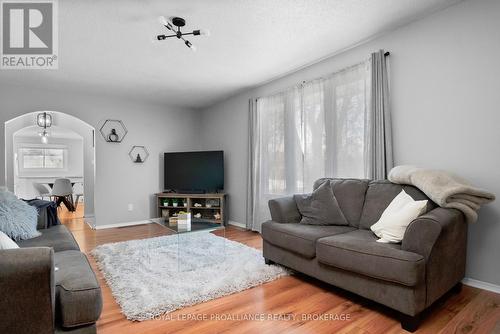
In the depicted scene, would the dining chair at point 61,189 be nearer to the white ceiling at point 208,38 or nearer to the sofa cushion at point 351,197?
the white ceiling at point 208,38

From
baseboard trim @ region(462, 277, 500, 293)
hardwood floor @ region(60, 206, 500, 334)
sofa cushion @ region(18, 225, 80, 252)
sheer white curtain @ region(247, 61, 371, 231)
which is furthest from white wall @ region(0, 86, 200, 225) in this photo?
baseboard trim @ region(462, 277, 500, 293)

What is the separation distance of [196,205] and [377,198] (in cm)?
338

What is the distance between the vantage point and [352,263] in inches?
74.7

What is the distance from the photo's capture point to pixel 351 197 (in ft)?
8.68

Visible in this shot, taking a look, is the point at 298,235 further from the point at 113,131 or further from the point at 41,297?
the point at 113,131

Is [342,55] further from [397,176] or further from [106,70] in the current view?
[106,70]

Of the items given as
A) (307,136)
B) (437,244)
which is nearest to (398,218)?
(437,244)

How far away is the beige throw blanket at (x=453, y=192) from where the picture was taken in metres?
1.90

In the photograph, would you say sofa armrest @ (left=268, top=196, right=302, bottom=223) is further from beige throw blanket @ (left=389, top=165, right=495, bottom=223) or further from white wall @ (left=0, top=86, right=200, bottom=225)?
white wall @ (left=0, top=86, right=200, bottom=225)

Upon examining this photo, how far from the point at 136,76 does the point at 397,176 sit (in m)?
3.61

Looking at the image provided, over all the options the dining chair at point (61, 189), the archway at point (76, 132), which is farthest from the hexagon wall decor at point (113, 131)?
the dining chair at point (61, 189)

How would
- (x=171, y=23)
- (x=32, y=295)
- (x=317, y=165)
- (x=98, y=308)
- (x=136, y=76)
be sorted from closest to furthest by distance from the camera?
(x=32, y=295) < (x=98, y=308) < (x=171, y=23) < (x=317, y=165) < (x=136, y=76)

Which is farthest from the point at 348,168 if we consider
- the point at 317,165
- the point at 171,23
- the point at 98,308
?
the point at 98,308

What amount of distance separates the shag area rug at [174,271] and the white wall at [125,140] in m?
1.61
